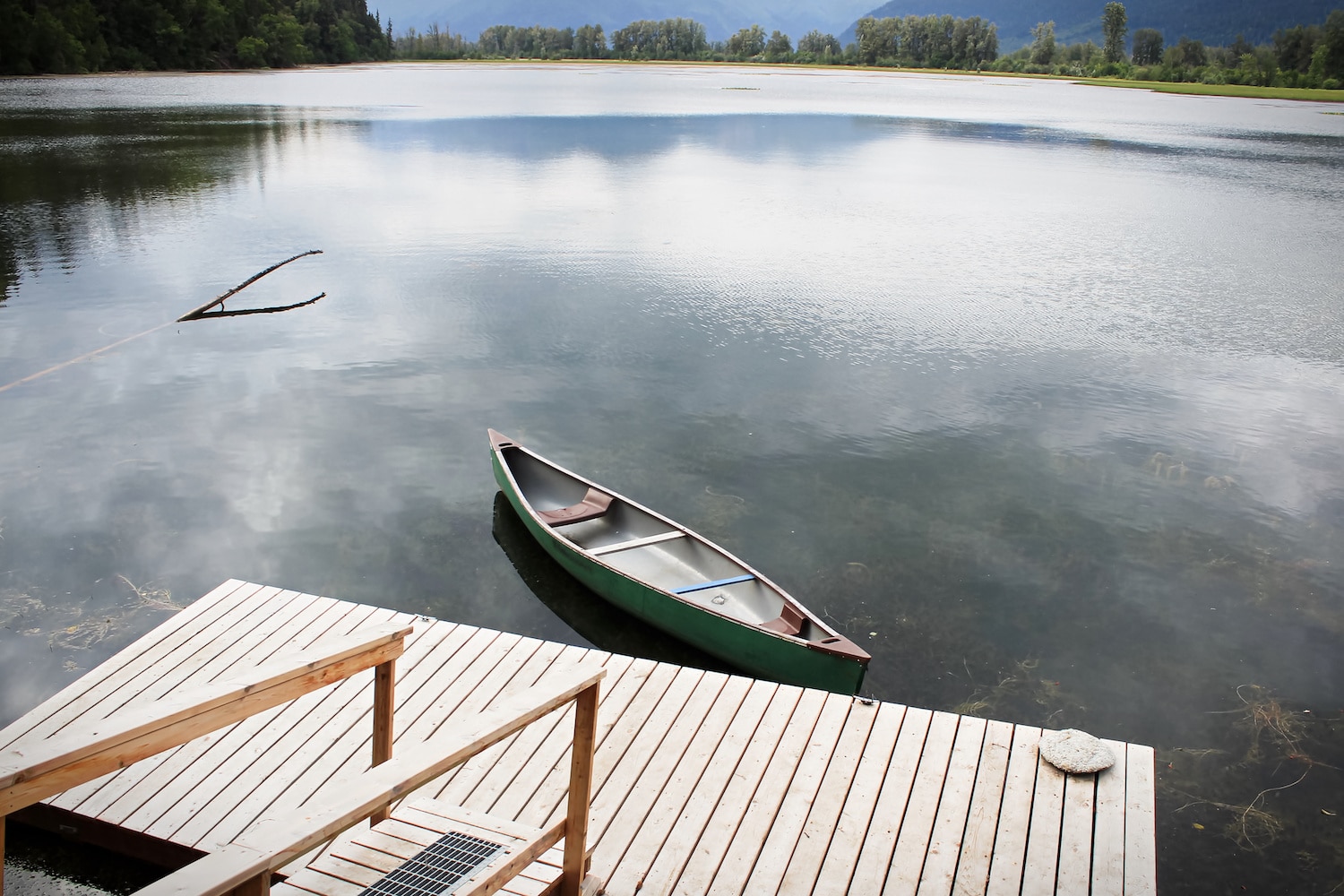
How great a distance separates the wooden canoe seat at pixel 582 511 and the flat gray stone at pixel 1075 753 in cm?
617

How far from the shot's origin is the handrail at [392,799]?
2945 mm

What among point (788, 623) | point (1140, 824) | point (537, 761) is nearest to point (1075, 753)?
point (1140, 824)

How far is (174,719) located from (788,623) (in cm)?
663

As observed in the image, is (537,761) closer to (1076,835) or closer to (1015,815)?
(1015,815)

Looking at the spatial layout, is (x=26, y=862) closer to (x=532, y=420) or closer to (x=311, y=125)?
(x=532, y=420)

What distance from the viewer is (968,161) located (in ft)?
174

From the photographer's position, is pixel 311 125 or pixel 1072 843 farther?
pixel 311 125

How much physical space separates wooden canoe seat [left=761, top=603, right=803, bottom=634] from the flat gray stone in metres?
2.72

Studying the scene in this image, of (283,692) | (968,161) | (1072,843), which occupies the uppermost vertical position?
(968,161)

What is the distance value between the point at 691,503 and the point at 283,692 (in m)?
9.64

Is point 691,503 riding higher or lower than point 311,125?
lower

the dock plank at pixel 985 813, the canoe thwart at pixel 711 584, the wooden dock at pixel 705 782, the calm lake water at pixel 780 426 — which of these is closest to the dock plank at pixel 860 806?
the wooden dock at pixel 705 782

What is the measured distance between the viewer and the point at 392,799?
3.44 meters

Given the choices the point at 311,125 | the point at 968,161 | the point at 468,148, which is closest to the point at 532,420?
the point at 468,148
